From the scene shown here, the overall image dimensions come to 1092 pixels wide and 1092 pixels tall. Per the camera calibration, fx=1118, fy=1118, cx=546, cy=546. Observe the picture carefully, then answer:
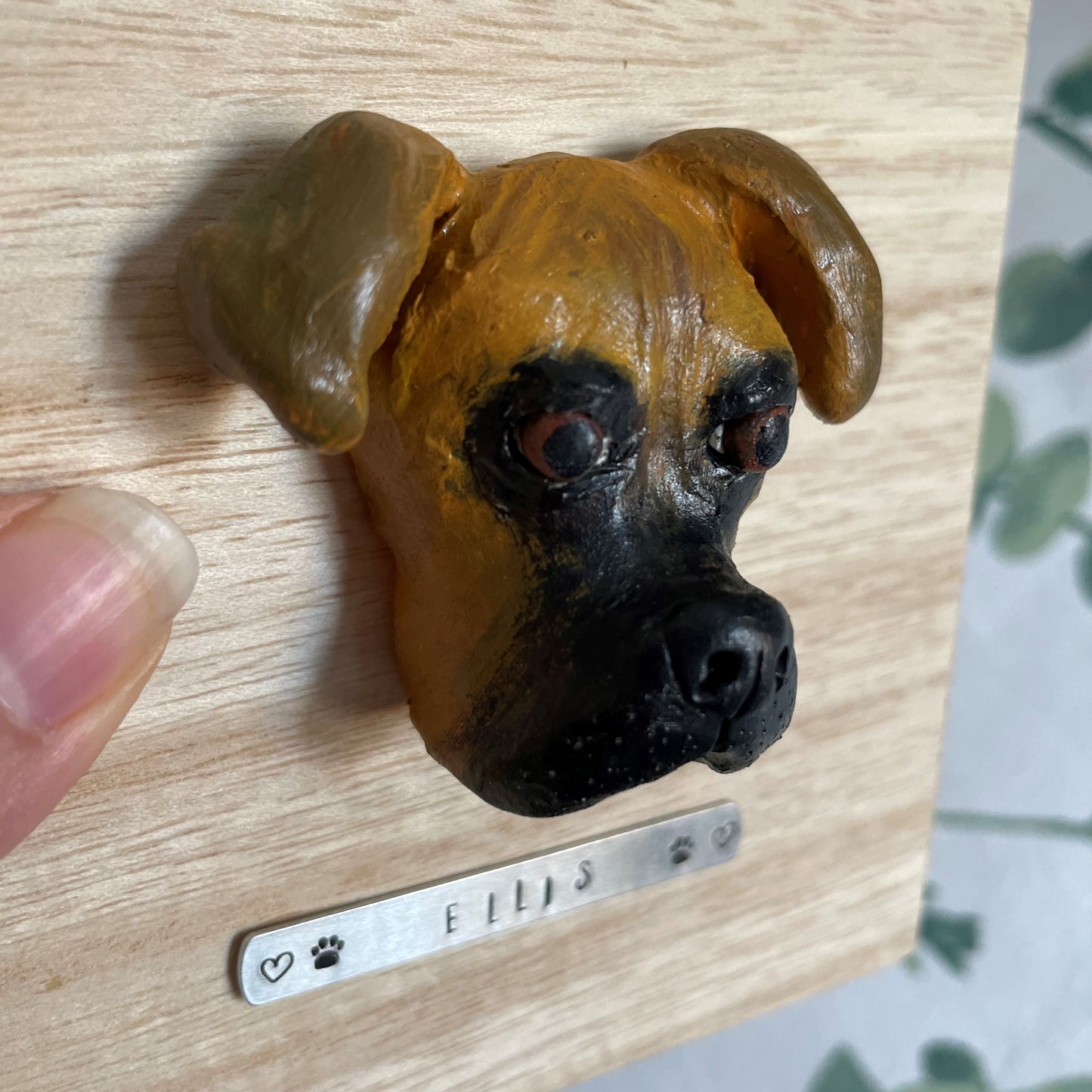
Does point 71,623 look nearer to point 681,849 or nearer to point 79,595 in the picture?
point 79,595

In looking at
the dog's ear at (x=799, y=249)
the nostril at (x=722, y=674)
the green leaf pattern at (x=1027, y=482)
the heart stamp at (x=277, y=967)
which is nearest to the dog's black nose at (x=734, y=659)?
the nostril at (x=722, y=674)

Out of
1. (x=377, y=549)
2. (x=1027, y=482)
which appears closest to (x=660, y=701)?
(x=377, y=549)

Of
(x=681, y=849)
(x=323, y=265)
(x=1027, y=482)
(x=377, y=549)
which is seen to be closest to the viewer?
(x=323, y=265)

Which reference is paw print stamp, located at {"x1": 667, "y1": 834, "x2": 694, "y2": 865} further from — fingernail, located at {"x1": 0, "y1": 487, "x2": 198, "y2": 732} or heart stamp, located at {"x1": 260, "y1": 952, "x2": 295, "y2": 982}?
fingernail, located at {"x1": 0, "y1": 487, "x2": 198, "y2": 732}

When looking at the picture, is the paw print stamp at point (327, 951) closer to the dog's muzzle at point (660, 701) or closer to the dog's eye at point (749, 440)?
the dog's muzzle at point (660, 701)

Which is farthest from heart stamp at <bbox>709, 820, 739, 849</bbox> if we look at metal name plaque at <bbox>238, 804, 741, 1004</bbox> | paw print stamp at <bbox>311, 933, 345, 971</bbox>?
paw print stamp at <bbox>311, 933, 345, 971</bbox>

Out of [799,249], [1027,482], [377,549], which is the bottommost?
[1027,482]

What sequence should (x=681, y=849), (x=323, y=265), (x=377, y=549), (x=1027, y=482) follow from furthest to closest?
(x=1027, y=482), (x=681, y=849), (x=377, y=549), (x=323, y=265)
